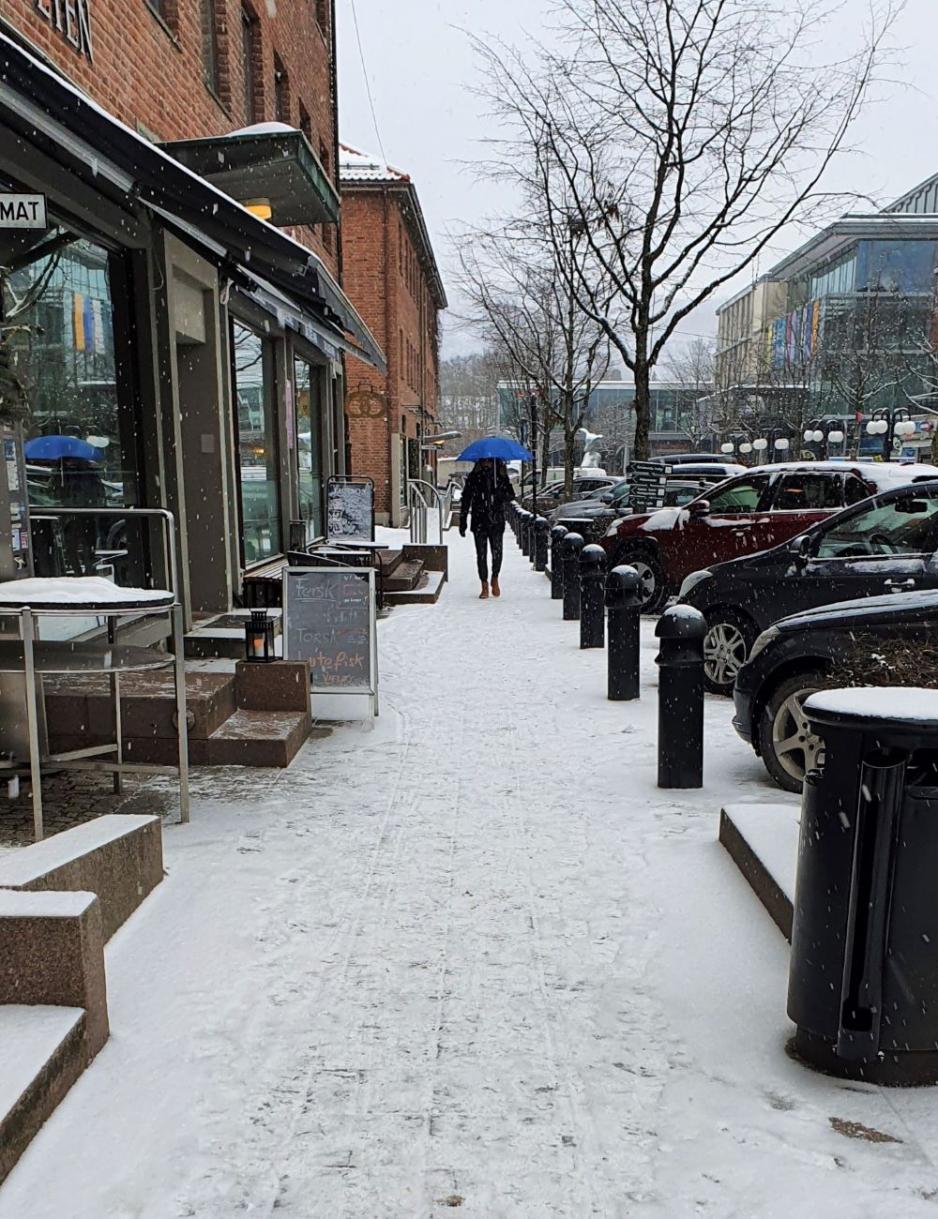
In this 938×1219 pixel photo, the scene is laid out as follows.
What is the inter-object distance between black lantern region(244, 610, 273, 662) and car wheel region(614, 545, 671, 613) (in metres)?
6.61

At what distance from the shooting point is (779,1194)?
2.32 m

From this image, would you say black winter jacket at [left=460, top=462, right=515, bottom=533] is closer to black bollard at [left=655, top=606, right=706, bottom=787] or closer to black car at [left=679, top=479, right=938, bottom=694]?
black car at [left=679, top=479, right=938, bottom=694]

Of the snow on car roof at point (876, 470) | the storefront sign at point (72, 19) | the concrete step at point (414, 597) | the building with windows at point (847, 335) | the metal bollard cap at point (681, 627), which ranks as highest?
the building with windows at point (847, 335)

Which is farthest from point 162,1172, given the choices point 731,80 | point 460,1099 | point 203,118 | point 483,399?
point 483,399

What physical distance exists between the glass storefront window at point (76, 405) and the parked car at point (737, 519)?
20.4 ft

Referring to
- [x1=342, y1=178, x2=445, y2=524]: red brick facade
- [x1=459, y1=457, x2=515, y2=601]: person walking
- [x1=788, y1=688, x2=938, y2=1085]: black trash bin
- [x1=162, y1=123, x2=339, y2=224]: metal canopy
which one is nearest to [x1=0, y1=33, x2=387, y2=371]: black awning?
[x1=162, y1=123, x2=339, y2=224]: metal canopy

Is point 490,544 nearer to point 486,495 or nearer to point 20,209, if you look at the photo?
point 486,495

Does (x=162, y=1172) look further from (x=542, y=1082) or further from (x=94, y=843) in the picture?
(x=94, y=843)

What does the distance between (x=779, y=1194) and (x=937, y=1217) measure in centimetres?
34

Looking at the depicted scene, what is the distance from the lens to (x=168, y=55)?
357 inches

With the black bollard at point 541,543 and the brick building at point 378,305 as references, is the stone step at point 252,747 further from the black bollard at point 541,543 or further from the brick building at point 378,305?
the brick building at point 378,305

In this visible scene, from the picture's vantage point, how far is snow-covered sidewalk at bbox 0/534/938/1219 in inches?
93.0

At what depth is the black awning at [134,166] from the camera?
4621mm

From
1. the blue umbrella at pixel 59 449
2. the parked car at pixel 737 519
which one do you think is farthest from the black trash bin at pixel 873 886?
the parked car at pixel 737 519
